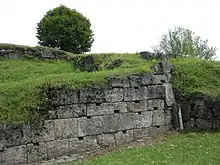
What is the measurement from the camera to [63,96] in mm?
10109

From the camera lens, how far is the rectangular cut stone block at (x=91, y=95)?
10469mm

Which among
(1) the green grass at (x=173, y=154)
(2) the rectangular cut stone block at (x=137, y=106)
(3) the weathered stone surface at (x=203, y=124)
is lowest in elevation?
(1) the green grass at (x=173, y=154)

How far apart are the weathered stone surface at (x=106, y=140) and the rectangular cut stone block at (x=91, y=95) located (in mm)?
1033

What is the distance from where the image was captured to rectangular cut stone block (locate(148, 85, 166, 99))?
12.2 metres

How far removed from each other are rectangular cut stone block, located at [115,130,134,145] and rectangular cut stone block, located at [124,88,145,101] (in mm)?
1025

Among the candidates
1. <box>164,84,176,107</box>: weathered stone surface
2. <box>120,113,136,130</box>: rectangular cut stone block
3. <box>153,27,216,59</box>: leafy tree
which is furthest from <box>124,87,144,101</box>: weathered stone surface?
<box>153,27,216,59</box>: leafy tree

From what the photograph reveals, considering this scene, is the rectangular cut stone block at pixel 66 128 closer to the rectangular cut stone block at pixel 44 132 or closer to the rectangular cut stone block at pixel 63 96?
the rectangular cut stone block at pixel 44 132

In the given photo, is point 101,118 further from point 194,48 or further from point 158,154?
point 194,48

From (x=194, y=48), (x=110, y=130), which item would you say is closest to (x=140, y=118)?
(x=110, y=130)

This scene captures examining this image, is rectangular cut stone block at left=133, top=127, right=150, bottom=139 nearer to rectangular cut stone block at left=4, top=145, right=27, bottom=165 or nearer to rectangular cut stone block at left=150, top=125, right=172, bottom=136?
rectangular cut stone block at left=150, top=125, right=172, bottom=136

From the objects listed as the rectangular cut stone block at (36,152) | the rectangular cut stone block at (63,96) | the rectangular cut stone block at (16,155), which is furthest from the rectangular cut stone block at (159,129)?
the rectangular cut stone block at (16,155)

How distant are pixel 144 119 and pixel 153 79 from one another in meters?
1.41

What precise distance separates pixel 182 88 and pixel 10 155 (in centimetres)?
671

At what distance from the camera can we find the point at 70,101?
10203mm
